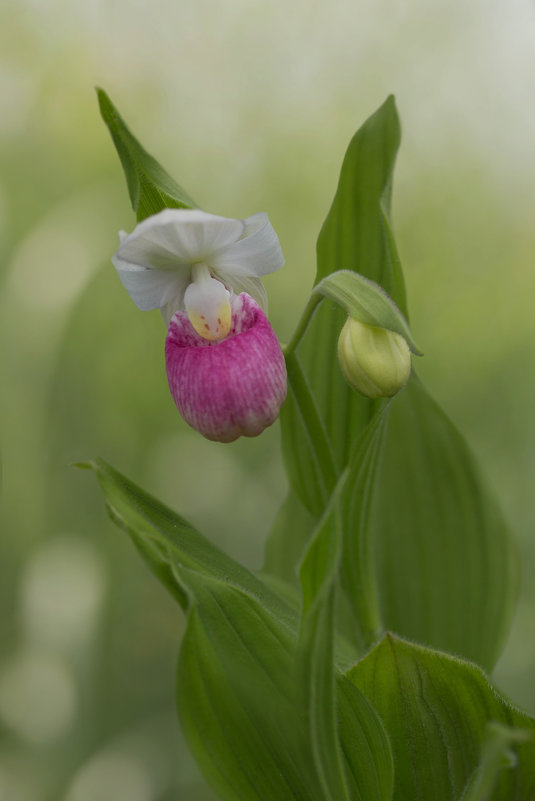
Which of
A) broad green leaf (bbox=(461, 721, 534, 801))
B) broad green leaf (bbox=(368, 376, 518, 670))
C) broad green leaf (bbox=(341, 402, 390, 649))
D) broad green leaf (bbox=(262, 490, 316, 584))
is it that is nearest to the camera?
broad green leaf (bbox=(461, 721, 534, 801))

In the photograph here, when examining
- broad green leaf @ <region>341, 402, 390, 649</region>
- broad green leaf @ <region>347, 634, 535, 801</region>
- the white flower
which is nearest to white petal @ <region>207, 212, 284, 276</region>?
the white flower

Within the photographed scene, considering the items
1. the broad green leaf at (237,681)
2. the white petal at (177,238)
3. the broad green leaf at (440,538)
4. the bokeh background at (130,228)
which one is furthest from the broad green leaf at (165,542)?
the bokeh background at (130,228)

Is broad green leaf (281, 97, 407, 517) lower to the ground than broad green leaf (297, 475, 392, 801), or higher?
higher

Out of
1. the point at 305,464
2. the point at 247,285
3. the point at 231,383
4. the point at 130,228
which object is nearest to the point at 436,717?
the point at 305,464

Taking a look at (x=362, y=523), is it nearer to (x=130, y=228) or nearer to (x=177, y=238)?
(x=177, y=238)

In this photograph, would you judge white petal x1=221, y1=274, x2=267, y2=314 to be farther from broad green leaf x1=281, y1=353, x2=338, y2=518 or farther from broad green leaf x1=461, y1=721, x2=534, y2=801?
broad green leaf x1=461, y1=721, x2=534, y2=801

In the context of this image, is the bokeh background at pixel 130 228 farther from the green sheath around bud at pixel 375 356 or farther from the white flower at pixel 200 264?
the green sheath around bud at pixel 375 356

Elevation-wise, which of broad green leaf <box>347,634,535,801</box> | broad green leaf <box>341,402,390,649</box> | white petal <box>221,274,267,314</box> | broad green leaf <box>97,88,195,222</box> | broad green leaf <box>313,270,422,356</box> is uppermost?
broad green leaf <box>97,88,195,222</box>
